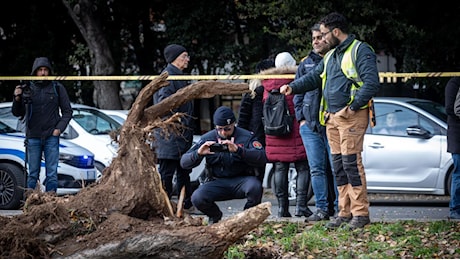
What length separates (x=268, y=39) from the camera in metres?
21.7

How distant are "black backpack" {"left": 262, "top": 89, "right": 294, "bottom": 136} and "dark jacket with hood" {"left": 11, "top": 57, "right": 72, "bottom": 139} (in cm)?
281

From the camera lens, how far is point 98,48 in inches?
851

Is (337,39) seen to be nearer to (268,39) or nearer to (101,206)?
(101,206)

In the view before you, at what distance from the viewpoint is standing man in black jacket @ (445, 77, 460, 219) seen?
432 inches

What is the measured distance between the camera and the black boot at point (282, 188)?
11023 mm

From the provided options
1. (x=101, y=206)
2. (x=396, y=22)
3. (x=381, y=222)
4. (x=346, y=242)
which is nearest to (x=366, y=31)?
(x=396, y=22)

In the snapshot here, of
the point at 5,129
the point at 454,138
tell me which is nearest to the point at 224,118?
the point at 454,138

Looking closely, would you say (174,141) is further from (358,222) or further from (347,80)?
(358,222)

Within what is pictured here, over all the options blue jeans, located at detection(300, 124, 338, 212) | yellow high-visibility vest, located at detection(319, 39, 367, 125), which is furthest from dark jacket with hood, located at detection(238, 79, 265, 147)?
yellow high-visibility vest, located at detection(319, 39, 367, 125)

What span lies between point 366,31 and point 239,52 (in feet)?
13.3

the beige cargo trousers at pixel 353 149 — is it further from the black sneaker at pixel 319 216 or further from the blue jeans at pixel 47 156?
the blue jeans at pixel 47 156

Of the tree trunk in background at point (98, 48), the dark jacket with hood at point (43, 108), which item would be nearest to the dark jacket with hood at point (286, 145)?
the dark jacket with hood at point (43, 108)

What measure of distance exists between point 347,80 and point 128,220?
2.92 m

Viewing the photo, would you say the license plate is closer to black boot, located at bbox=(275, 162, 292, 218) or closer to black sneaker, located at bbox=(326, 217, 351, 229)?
black boot, located at bbox=(275, 162, 292, 218)
